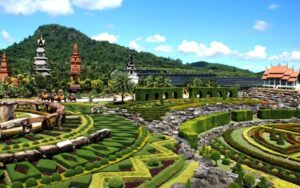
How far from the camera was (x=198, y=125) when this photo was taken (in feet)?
180

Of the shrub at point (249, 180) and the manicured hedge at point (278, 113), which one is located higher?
the manicured hedge at point (278, 113)

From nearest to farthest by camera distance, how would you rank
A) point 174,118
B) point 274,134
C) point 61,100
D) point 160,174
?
point 160,174 → point 274,134 → point 174,118 → point 61,100

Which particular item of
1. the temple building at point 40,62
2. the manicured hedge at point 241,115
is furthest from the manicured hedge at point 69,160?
the temple building at point 40,62

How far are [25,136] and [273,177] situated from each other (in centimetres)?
2534

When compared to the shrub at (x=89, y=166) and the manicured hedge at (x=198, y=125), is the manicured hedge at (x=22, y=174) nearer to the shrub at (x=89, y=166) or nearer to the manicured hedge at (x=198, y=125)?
the shrub at (x=89, y=166)

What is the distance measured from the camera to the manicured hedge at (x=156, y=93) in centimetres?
7500

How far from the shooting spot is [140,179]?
28.4m

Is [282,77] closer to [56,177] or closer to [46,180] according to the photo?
[56,177]

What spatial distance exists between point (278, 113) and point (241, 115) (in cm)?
909

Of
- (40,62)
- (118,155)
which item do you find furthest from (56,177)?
(40,62)

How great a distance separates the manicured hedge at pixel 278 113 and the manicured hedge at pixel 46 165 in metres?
50.4

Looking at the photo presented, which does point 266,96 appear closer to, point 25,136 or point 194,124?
point 194,124

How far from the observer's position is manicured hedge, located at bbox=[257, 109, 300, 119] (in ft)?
231

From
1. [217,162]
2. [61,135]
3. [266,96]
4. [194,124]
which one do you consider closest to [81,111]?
[194,124]
